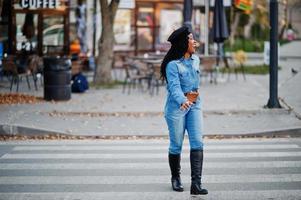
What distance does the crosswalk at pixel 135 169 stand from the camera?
7.73m

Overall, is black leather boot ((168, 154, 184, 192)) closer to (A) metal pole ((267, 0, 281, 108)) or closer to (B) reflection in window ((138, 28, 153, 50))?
(A) metal pole ((267, 0, 281, 108))

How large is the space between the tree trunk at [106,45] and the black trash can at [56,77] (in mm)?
4567

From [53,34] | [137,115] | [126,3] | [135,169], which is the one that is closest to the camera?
[135,169]

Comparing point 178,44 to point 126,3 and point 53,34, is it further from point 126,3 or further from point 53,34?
point 53,34

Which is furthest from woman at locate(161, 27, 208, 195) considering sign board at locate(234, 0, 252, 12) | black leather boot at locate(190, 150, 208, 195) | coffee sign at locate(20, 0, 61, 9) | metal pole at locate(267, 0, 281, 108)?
sign board at locate(234, 0, 252, 12)

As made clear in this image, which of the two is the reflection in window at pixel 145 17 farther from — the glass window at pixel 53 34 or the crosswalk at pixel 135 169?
the crosswalk at pixel 135 169

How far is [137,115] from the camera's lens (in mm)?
14812

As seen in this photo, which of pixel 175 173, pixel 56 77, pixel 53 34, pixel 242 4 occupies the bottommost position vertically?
pixel 175 173

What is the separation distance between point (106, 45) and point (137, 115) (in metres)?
7.24

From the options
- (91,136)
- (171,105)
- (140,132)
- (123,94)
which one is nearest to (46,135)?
(91,136)

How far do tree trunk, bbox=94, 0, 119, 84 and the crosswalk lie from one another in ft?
32.2

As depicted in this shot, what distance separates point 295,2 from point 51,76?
42.6m

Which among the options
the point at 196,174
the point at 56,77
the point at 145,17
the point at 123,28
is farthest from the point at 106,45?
the point at 196,174

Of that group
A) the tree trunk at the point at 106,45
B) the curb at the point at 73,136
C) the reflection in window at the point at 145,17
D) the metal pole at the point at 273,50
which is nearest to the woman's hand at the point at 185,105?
the curb at the point at 73,136
